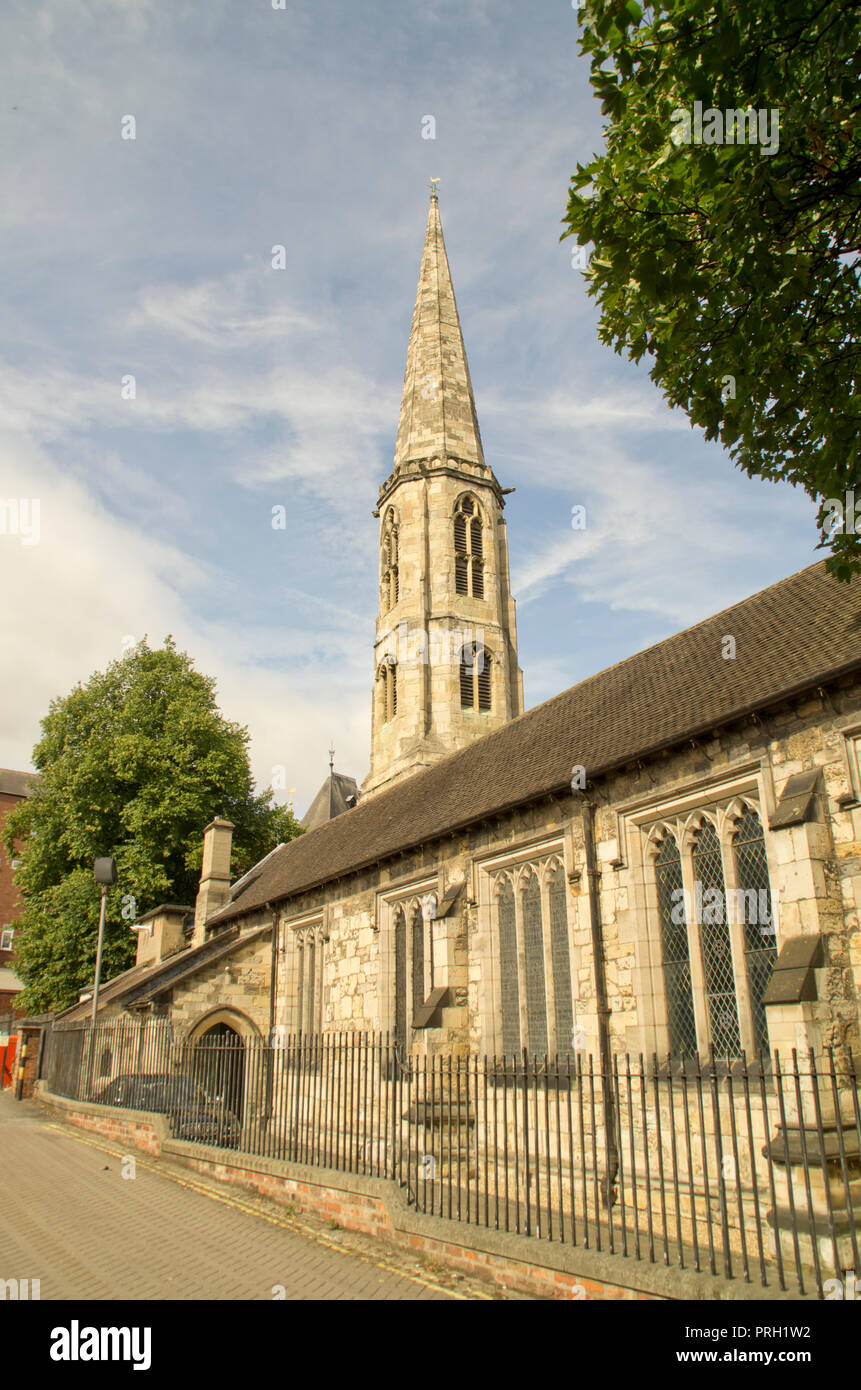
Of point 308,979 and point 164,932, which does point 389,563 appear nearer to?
point 164,932

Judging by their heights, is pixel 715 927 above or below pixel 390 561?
below

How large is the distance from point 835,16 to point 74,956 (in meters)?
29.6

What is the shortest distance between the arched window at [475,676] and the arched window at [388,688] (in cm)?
222

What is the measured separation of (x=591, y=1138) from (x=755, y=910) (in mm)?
3678

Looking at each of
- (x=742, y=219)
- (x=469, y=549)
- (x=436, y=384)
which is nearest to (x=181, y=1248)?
(x=742, y=219)

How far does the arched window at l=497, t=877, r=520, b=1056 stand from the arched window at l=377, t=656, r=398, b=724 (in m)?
15.9

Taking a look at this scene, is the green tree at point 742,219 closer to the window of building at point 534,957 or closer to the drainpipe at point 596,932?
the drainpipe at point 596,932

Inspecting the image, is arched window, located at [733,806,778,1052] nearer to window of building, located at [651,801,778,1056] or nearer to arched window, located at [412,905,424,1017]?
window of building, located at [651,801,778,1056]

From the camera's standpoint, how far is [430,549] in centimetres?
3070

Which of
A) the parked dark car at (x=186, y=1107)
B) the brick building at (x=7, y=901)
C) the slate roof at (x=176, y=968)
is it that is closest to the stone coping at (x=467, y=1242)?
the parked dark car at (x=186, y=1107)

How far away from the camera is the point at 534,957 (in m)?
13.2

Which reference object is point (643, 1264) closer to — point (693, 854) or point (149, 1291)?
point (149, 1291)

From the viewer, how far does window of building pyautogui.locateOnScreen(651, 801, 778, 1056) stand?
9.74 m

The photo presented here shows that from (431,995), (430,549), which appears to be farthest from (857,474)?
(430,549)
